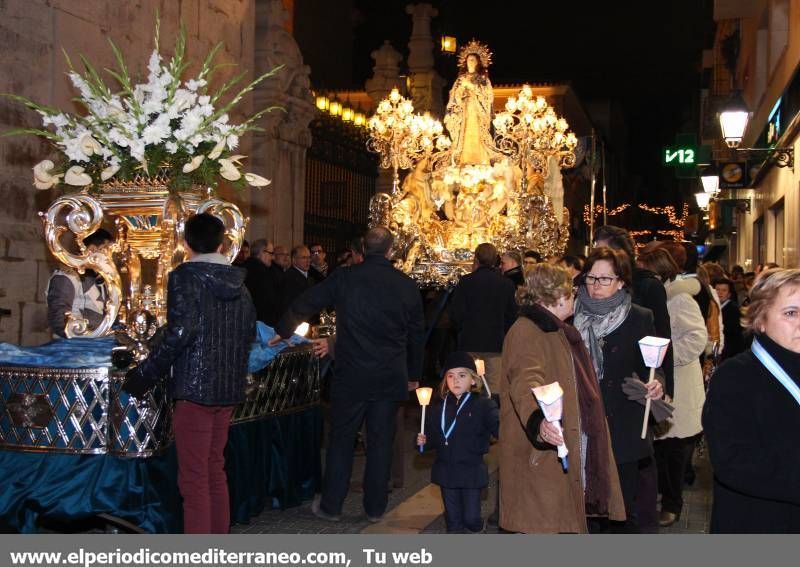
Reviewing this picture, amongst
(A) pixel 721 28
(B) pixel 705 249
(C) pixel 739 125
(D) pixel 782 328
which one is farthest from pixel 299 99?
(B) pixel 705 249

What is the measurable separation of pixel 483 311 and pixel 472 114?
6.06 meters

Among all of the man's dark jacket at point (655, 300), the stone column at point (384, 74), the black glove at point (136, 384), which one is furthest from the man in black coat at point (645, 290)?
the stone column at point (384, 74)

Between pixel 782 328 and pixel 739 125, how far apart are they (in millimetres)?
12283

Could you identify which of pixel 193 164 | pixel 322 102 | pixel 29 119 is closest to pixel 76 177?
pixel 193 164

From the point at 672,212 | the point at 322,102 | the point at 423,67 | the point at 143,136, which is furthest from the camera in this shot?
the point at 672,212

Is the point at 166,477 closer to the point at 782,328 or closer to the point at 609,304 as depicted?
the point at 609,304

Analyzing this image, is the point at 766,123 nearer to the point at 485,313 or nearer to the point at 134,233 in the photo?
the point at 485,313

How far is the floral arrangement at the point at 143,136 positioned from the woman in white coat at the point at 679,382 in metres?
2.91

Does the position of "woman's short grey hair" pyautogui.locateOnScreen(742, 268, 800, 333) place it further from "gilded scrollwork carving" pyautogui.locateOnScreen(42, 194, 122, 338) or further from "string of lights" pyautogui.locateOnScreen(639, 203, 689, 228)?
"string of lights" pyautogui.locateOnScreen(639, 203, 689, 228)

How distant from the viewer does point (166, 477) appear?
588 centimetres

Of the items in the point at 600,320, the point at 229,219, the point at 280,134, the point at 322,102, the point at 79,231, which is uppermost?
the point at 322,102

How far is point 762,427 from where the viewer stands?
3.34 m

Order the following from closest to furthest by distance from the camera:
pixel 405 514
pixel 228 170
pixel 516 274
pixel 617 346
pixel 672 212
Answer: pixel 617 346 < pixel 228 170 < pixel 405 514 < pixel 516 274 < pixel 672 212

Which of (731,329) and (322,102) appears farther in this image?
(322,102)
